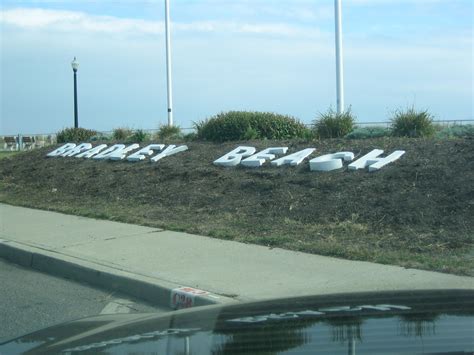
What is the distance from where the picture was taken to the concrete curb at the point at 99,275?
6863 millimetres

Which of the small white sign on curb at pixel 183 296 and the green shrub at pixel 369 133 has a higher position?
the green shrub at pixel 369 133

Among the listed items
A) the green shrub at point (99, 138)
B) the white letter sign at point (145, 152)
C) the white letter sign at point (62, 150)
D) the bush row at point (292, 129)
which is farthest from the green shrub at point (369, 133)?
the green shrub at point (99, 138)

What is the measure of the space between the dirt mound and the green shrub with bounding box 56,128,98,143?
7.71m

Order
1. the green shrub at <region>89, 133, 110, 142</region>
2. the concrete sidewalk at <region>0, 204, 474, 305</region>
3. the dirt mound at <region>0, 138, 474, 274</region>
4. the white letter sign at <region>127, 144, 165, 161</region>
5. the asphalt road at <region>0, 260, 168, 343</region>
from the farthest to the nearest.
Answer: the green shrub at <region>89, 133, 110, 142</region> → the white letter sign at <region>127, 144, 165, 161</region> → the dirt mound at <region>0, 138, 474, 274</region> → the concrete sidewalk at <region>0, 204, 474, 305</region> → the asphalt road at <region>0, 260, 168, 343</region>

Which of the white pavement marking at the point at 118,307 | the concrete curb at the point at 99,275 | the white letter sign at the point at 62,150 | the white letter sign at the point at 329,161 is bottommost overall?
the white pavement marking at the point at 118,307

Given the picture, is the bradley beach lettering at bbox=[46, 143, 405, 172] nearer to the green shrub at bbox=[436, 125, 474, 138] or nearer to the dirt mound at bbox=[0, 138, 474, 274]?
the dirt mound at bbox=[0, 138, 474, 274]

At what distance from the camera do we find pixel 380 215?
31.8 ft

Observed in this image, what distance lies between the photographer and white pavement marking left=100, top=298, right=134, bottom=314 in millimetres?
6565

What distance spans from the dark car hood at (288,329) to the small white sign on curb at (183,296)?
2701 mm

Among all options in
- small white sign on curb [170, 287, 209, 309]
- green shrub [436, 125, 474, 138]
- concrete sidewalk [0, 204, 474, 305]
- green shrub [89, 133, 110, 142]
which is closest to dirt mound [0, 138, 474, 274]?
concrete sidewalk [0, 204, 474, 305]

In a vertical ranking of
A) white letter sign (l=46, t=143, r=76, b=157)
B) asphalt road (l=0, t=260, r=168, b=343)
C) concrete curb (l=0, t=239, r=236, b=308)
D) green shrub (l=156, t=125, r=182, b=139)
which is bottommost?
asphalt road (l=0, t=260, r=168, b=343)

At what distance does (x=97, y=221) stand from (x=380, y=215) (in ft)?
17.3

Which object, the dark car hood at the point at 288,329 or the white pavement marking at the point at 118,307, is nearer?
the dark car hood at the point at 288,329

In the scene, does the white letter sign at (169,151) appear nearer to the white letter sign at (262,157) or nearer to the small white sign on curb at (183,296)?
the white letter sign at (262,157)
